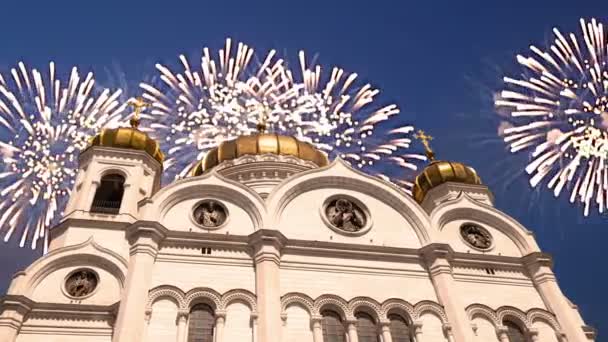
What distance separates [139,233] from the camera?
17.1 metres

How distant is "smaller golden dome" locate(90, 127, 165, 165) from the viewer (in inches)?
1006

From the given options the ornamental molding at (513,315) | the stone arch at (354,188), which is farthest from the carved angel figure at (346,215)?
the ornamental molding at (513,315)

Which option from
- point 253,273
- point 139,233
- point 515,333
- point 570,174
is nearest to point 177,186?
point 139,233

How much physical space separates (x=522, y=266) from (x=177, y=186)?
1404 cm

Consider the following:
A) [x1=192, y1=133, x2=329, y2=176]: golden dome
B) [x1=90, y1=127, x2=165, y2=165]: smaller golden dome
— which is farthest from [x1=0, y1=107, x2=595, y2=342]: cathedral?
[x1=192, y1=133, x2=329, y2=176]: golden dome

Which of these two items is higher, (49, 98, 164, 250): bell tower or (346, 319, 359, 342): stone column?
(49, 98, 164, 250): bell tower

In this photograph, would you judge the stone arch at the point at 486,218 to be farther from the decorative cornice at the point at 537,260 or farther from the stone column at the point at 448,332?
the stone column at the point at 448,332

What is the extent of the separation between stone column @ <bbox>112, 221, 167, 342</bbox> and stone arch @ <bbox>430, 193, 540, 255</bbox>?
11174 millimetres

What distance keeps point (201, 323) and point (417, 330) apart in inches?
279

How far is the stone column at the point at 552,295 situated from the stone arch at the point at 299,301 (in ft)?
30.3

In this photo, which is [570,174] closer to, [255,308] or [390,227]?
[390,227]

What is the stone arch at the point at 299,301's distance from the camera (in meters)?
16.6

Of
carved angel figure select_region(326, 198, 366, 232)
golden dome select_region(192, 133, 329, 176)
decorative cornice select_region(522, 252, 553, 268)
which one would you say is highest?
golden dome select_region(192, 133, 329, 176)

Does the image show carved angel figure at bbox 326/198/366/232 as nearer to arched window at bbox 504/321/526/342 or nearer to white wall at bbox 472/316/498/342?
white wall at bbox 472/316/498/342
